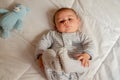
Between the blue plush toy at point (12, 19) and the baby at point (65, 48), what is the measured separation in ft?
0.64

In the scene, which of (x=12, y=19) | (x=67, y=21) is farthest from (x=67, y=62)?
(x=12, y=19)

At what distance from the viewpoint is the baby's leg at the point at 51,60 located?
1.17m

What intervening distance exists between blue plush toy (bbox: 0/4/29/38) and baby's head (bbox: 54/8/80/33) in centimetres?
23

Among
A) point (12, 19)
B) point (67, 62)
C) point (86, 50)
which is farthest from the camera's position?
point (12, 19)

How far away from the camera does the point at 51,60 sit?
1204 mm

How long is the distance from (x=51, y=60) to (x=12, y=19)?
39 centimetres

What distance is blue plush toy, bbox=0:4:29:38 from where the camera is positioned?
4.64ft

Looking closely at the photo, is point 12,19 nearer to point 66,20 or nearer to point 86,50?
point 66,20

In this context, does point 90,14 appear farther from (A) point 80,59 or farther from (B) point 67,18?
(A) point 80,59

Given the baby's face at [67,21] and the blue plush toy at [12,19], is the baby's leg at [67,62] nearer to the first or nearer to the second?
the baby's face at [67,21]

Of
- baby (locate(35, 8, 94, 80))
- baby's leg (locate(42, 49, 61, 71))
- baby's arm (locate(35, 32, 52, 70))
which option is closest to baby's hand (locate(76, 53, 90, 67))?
baby (locate(35, 8, 94, 80))

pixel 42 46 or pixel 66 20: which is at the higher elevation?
pixel 66 20

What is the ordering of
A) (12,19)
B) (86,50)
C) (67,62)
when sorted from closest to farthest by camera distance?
(67,62) → (86,50) → (12,19)

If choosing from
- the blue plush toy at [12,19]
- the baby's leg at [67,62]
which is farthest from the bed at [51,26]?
the baby's leg at [67,62]
